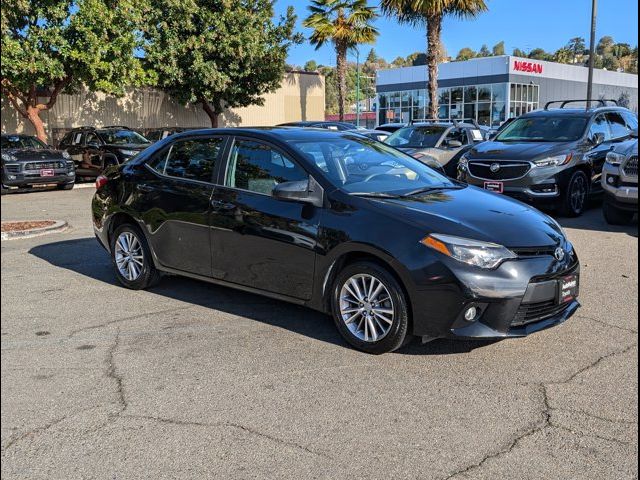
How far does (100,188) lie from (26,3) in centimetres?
1584

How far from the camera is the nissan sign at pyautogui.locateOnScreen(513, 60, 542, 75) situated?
4580cm

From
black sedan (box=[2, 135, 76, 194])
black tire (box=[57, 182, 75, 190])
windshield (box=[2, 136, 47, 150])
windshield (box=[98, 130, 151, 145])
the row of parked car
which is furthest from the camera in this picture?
windshield (box=[98, 130, 151, 145])

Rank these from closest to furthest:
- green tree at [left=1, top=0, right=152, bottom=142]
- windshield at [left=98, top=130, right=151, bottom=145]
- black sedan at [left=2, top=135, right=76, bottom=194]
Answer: black sedan at [left=2, top=135, right=76, bottom=194] → windshield at [left=98, top=130, right=151, bottom=145] → green tree at [left=1, top=0, right=152, bottom=142]

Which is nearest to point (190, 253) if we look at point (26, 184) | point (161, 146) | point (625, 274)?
point (161, 146)

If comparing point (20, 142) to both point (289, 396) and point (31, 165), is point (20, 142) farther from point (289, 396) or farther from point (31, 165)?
point (289, 396)

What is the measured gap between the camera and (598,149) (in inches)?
437

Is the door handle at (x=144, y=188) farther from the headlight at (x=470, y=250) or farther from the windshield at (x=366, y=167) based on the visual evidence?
the headlight at (x=470, y=250)

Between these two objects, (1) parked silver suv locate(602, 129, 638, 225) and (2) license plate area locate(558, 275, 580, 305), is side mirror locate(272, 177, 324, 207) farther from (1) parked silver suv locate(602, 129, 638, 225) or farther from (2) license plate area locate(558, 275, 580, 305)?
(1) parked silver suv locate(602, 129, 638, 225)

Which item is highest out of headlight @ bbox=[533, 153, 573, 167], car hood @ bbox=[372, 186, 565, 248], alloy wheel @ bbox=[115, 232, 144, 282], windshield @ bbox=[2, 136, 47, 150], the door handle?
windshield @ bbox=[2, 136, 47, 150]

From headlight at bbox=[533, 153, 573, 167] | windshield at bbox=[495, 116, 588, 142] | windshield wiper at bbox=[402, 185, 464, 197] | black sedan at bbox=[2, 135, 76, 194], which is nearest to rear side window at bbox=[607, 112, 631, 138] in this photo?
windshield at bbox=[495, 116, 588, 142]

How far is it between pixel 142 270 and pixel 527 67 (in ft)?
152

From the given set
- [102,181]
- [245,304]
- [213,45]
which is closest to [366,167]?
[245,304]

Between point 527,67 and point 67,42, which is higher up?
point 527,67

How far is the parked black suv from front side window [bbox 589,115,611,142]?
38.3 ft
